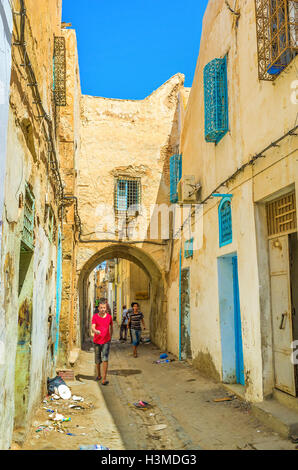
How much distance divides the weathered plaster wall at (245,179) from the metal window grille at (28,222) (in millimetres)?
2924

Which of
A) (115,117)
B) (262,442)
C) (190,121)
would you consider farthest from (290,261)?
(115,117)

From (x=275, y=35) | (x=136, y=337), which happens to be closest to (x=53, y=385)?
(x=136, y=337)

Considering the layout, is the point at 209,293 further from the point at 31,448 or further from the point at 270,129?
the point at 31,448

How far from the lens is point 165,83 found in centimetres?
1359

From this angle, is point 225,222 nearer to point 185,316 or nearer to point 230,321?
point 230,321

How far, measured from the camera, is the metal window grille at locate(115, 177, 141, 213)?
1298 centimetres

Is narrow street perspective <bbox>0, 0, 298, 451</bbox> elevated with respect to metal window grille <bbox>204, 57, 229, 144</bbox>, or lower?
lower

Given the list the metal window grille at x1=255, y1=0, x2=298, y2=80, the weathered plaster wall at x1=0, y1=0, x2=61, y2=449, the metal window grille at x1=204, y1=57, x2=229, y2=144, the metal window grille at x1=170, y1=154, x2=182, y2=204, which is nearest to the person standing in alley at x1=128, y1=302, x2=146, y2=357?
the metal window grille at x1=170, y1=154, x2=182, y2=204

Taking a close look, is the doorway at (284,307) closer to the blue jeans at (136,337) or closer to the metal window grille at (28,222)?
the metal window grille at (28,222)

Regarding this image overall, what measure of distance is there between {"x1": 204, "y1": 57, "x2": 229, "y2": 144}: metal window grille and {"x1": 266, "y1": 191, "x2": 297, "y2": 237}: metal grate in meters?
2.10

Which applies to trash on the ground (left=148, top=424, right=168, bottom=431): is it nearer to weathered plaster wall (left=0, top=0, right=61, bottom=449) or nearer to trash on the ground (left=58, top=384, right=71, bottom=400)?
weathered plaster wall (left=0, top=0, right=61, bottom=449)

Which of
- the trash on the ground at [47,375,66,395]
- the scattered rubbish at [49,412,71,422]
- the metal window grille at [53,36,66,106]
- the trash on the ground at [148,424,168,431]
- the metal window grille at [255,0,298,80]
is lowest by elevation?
the trash on the ground at [148,424,168,431]

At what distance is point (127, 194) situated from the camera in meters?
13.1
